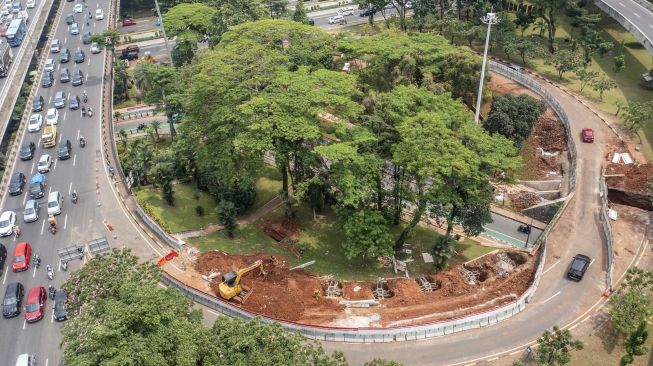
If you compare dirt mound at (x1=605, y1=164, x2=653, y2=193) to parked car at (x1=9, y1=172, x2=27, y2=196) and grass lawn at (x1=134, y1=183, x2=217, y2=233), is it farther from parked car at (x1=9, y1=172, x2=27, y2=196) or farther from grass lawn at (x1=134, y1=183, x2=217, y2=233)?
parked car at (x1=9, y1=172, x2=27, y2=196)

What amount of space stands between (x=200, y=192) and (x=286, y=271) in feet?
72.3

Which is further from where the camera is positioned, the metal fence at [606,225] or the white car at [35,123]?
the white car at [35,123]

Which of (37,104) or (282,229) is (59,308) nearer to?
(282,229)

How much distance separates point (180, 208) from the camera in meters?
68.6

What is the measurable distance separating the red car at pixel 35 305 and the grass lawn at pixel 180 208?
15.5 metres

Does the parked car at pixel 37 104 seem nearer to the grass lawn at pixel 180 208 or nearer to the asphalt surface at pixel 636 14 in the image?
the grass lawn at pixel 180 208

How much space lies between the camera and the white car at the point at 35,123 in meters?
81.2

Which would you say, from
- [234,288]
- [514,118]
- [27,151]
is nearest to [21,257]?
[27,151]

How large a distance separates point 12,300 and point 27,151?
31.8 m

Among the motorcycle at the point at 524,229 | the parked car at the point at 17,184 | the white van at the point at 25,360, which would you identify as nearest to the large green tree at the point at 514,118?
the motorcycle at the point at 524,229

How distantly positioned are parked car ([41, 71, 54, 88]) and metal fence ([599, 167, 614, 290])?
95.6m

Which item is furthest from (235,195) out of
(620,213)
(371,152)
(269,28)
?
(620,213)

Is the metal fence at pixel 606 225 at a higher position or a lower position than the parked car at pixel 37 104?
lower

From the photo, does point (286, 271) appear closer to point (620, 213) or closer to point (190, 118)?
point (190, 118)
